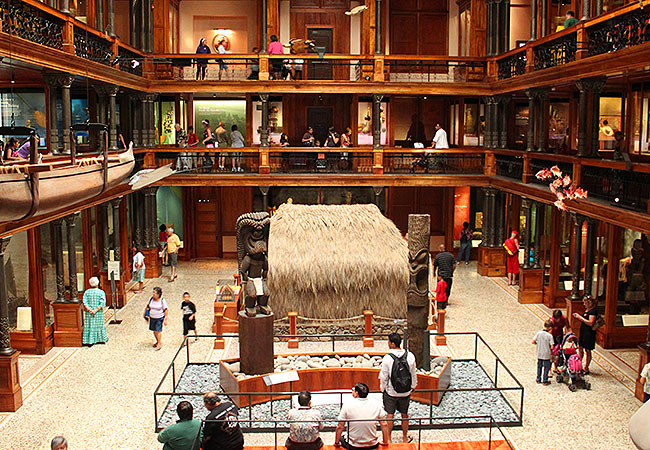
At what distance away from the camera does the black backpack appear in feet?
32.2

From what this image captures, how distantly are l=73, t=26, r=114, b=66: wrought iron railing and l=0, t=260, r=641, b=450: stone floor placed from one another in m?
6.21

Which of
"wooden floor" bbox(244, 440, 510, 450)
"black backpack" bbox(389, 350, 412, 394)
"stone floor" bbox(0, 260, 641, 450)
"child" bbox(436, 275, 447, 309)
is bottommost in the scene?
"stone floor" bbox(0, 260, 641, 450)

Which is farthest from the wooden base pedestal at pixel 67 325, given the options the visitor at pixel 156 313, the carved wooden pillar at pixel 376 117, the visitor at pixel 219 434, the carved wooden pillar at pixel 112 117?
the carved wooden pillar at pixel 376 117

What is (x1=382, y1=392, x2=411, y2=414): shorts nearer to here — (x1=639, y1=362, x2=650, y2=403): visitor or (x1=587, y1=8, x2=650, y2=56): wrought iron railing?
(x1=639, y1=362, x2=650, y2=403): visitor

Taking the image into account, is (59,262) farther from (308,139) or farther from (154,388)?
(308,139)

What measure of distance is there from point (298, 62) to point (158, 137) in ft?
19.1

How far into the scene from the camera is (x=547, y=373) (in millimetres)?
12906

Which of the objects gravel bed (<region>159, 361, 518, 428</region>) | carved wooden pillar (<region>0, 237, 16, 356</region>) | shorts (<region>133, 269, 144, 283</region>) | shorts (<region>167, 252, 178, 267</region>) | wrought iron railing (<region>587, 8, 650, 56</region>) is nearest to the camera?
gravel bed (<region>159, 361, 518, 428</region>)

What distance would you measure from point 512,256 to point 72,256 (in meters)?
12.0

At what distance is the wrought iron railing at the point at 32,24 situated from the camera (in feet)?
39.6

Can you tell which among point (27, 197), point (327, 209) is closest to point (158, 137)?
point (327, 209)

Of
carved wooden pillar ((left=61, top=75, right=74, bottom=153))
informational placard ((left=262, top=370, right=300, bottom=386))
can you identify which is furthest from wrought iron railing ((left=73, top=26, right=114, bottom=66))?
informational placard ((left=262, top=370, right=300, bottom=386))

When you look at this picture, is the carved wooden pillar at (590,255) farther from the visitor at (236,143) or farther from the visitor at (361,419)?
the visitor at (236,143)

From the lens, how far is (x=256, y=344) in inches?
→ 486
